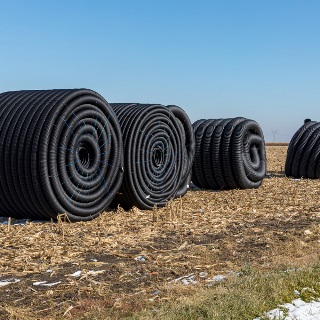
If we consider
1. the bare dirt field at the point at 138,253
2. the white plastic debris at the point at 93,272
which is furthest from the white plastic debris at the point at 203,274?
the white plastic debris at the point at 93,272

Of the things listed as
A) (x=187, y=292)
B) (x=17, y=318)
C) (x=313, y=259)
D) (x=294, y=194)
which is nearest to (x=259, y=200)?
(x=294, y=194)

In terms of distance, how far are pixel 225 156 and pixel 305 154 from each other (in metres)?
4.22

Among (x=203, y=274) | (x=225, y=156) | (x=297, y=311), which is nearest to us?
(x=297, y=311)

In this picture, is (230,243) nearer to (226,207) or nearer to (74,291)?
(74,291)

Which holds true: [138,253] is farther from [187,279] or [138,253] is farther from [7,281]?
[7,281]

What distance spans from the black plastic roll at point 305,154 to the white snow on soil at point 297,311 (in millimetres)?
13001

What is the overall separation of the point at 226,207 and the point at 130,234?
3611 mm

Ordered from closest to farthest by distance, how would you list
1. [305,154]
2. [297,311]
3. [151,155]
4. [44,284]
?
[297,311] → [44,284] → [151,155] → [305,154]

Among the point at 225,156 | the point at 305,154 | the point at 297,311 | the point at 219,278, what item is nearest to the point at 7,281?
the point at 219,278

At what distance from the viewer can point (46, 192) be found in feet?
30.9

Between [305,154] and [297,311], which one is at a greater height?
[305,154]

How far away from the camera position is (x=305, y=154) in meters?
18.0

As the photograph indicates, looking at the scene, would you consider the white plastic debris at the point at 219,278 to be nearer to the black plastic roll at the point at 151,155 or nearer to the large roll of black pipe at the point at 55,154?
the large roll of black pipe at the point at 55,154

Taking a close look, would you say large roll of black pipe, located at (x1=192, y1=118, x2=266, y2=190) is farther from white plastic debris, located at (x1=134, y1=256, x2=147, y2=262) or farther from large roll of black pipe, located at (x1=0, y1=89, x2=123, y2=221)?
white plastic debris, located at (x1=134, y1=256, x2=147, y2=262)
